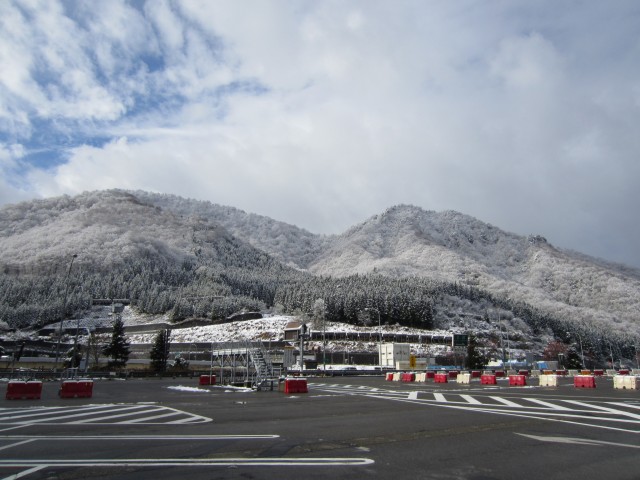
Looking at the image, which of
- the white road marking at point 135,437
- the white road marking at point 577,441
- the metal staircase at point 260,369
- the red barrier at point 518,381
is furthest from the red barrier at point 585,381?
the white road marking at point 135,437

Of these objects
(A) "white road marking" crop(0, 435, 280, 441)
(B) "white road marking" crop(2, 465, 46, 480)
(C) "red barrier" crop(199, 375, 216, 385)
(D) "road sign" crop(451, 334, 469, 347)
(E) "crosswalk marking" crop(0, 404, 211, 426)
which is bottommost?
(C) "red barrier" crop(199, 375, 216, 385)

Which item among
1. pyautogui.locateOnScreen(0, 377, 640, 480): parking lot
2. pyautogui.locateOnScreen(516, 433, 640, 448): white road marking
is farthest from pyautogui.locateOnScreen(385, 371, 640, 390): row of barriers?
pyautogui.locateOnScreen(516, 433, 640, 448): white road marking

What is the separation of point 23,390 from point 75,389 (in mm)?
1998

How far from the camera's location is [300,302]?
528 ft

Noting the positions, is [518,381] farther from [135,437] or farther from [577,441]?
[135,437]

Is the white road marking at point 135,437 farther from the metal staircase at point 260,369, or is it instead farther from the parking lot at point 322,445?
the metal staircase at point 260,369

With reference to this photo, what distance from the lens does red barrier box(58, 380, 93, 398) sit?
68.6 feet

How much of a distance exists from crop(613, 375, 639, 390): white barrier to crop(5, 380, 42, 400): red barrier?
3185 cm

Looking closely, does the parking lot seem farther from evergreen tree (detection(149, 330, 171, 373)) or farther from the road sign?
the road sign

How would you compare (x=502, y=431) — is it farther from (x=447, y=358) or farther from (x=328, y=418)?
(x=447, y=358)

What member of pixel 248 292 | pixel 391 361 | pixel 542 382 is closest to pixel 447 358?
pixel 391 361

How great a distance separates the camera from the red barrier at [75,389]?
20.9 m

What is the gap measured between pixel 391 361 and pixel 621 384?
217 feet

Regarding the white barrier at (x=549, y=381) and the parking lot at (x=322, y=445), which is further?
the white barrier at (x=549, y=381)
